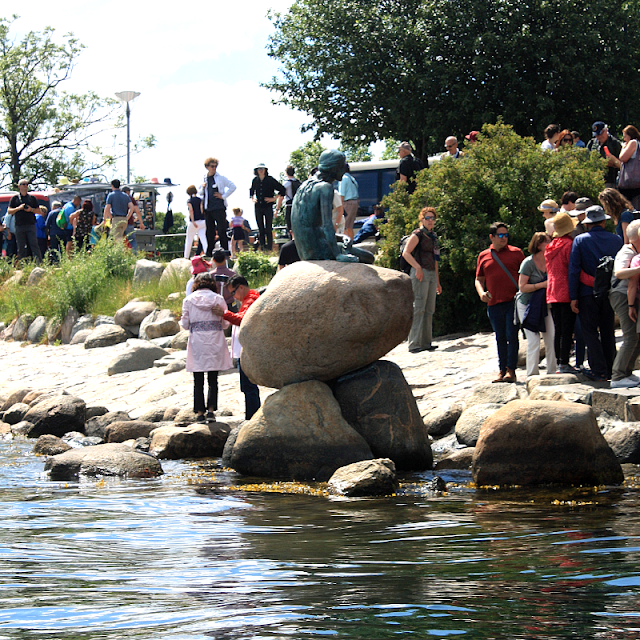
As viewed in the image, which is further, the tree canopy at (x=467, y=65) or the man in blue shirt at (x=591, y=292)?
the tree canopy at (x=467, y=65)

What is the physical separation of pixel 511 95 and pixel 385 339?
65.7 ft

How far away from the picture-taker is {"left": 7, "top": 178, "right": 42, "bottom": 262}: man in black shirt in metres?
21.2

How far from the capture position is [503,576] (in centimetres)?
466

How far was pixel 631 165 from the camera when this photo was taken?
502 inches

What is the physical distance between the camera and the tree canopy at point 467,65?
89.2 ft

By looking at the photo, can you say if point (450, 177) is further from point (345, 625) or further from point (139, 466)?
point (345, 625)

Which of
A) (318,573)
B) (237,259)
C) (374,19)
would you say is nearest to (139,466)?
(318,573)

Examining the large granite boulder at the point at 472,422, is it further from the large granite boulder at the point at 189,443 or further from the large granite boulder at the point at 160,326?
the large granite boulder at the point at 160,326

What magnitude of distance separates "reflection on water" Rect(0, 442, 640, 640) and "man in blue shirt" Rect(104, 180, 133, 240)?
573 inches

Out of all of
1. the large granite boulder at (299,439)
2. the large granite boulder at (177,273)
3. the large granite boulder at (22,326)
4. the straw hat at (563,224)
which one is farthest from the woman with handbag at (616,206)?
the large granite boulder at (22,326)

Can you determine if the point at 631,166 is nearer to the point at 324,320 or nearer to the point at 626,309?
the point at 626,309

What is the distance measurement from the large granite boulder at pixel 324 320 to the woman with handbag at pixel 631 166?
494cm

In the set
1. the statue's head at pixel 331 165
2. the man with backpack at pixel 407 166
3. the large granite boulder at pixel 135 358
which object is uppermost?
the man with backpack at pixel 407 166

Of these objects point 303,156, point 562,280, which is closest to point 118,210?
point 562,280
